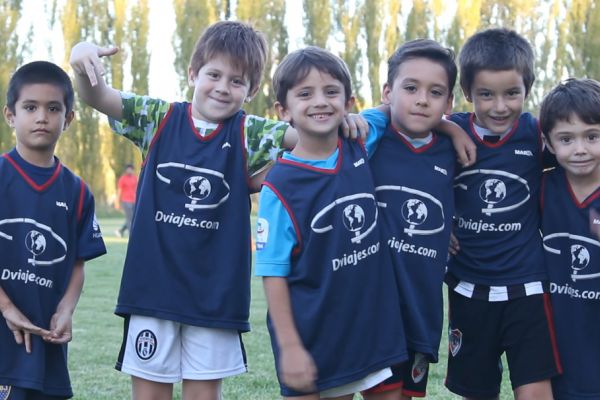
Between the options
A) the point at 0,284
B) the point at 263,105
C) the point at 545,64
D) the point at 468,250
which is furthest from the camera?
the point at 263,105

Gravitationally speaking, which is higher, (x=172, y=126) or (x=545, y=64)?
(x=545, y=64)

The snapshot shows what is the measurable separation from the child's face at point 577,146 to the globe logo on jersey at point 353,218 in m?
0.90

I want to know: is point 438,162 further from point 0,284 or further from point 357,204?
point 0,284

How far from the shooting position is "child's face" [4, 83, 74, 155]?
3340 mm

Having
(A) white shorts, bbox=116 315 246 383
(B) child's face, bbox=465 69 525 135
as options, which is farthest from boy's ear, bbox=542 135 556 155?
(A) white shorts, bbox=116 315 246 383

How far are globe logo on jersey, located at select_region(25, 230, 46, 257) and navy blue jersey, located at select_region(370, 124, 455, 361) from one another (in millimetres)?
1252

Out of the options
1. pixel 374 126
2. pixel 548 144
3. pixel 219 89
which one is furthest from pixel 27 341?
pixel 548 144

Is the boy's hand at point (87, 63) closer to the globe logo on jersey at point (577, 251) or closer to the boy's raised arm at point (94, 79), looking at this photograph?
the boy's raised arm at point (94, 79)

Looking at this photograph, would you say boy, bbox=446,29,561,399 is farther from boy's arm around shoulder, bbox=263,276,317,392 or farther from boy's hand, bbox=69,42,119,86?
boy's hand, bbox=69,42,119,86

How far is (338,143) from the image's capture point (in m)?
3.11

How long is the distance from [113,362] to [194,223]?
3.03 m

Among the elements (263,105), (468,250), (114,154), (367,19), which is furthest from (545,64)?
(468,250)

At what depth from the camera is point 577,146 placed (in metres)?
3.37

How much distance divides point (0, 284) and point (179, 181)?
75cm
